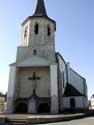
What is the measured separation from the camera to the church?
80.8ft

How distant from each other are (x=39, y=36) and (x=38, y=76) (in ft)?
19.6

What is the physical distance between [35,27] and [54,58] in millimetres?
5726

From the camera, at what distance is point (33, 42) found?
27.9 metres

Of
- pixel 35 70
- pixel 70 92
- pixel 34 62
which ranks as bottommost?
pixel 70 92

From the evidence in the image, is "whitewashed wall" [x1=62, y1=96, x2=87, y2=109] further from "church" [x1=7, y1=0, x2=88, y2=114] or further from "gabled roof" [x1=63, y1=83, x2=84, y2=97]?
"gabled roof" [x1=63, y1=83, x2=84, y2=97]

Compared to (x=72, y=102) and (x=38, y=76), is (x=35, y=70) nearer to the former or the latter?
(x=38, y=76)

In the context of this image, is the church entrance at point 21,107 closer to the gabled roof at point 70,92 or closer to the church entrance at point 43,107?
the church entrance at point 43,107

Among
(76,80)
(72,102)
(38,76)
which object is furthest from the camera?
(76,80)

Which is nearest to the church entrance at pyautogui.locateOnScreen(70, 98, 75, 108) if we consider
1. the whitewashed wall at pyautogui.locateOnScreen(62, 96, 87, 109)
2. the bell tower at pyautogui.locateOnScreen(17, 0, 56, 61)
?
the whitewashed wall at pyautogui.locateOnScreen(62, 96, 87, 109)

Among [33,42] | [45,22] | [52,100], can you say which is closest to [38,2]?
[45,22]

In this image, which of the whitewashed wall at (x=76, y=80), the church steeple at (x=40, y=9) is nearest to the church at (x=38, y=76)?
the church steeple at (x=40, y=9)

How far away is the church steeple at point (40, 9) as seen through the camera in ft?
100

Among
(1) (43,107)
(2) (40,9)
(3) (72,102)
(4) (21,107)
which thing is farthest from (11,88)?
(2) (40,9)

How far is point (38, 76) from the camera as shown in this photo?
86.6ft
